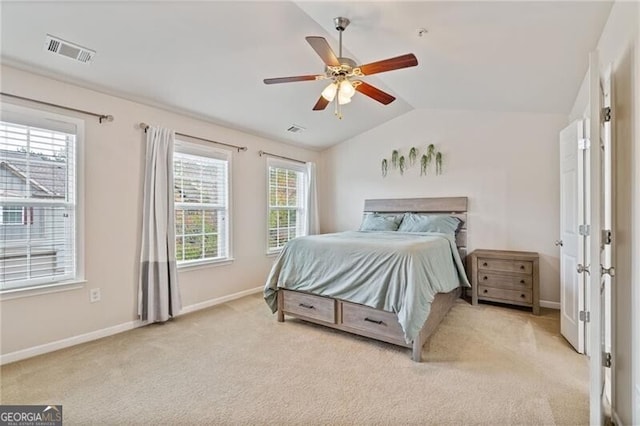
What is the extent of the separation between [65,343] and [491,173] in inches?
203

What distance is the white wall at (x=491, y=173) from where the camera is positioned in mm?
3920

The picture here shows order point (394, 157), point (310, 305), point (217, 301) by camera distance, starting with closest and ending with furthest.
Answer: point (310, 305), point (217, 301), point (394, 157)

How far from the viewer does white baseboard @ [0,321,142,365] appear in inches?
97.7

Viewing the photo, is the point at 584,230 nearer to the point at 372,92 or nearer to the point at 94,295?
the point at 372,92

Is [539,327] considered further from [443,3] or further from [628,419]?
[443,3]

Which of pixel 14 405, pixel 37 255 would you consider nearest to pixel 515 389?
pixel 14 405

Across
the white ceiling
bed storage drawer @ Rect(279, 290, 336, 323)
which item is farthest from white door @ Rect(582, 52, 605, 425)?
bed storage drawer @ Rect(279, 290, 336, 323)

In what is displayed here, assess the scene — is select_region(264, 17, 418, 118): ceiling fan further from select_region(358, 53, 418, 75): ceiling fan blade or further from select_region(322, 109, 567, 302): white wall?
select_region(322, 109, 567, 302): white wall

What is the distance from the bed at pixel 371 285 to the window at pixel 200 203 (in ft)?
3.72

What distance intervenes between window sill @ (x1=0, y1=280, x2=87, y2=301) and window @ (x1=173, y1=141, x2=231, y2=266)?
1.01m

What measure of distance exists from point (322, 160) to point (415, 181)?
1.84 metres

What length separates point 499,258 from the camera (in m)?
3.87

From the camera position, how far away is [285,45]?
280cm

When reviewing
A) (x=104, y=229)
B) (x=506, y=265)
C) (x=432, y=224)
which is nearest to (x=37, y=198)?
(x=104, y=229)
